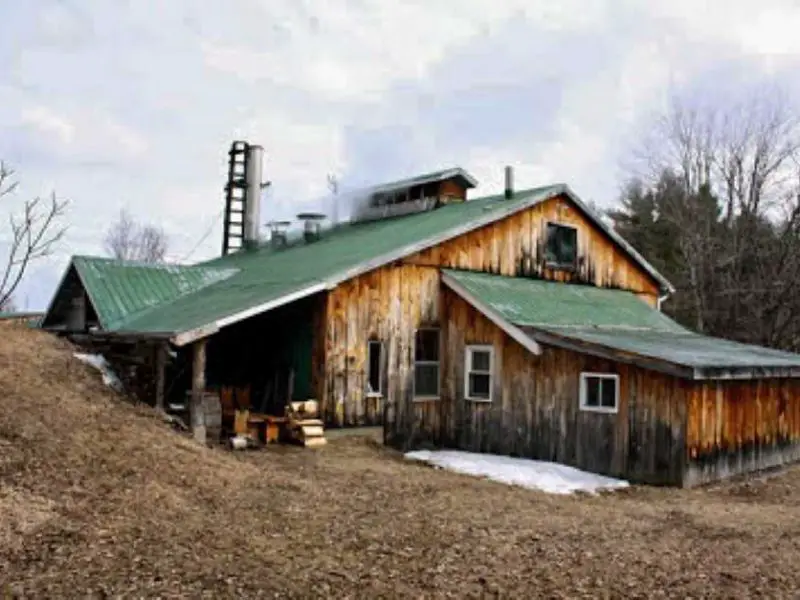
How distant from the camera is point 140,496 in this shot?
29.5ft

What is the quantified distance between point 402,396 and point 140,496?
318 inches

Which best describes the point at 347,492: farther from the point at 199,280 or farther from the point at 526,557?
the point at 199,280

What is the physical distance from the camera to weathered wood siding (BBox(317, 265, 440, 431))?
1546cm

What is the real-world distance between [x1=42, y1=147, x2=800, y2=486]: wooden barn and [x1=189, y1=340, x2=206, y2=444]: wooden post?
0.04 m

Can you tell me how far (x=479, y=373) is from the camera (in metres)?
16.5

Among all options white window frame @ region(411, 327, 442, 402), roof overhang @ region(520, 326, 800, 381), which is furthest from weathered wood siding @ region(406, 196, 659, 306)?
roof overhang @ region(520, 326, 800, 381)

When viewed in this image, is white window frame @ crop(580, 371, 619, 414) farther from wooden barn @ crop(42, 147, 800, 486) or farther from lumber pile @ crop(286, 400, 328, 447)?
lumber pile @ crop(286, 400, 328, 447)

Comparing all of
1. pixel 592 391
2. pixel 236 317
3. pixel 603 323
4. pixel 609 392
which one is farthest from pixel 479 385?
pixel 236 317

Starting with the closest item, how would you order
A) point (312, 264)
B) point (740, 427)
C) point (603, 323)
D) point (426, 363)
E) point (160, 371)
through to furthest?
point (160, 371), point (740, 427), point (426, 363), point (312, 264), point (603, 323)

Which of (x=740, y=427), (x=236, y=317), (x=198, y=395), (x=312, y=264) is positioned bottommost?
(x=740, y=427)

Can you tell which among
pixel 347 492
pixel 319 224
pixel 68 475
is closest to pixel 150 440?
pixel 68 475

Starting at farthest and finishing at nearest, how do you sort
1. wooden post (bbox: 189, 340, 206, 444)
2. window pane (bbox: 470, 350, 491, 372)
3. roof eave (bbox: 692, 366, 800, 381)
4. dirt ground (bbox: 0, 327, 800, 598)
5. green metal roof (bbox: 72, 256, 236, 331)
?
green metal roof (bbox: 72, 256, 236, 331) < window pane (bbox: 470, 350, 491, 372) < wooden post (bbox: 189, 340, 206, 444) < roof eave (bbox: 692, 366, 800, 381) < dirt ground (bbox: 0, 327, 800, 598)

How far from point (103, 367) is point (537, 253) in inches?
419

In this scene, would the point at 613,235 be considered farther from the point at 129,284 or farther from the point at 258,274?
the point at 129,284
